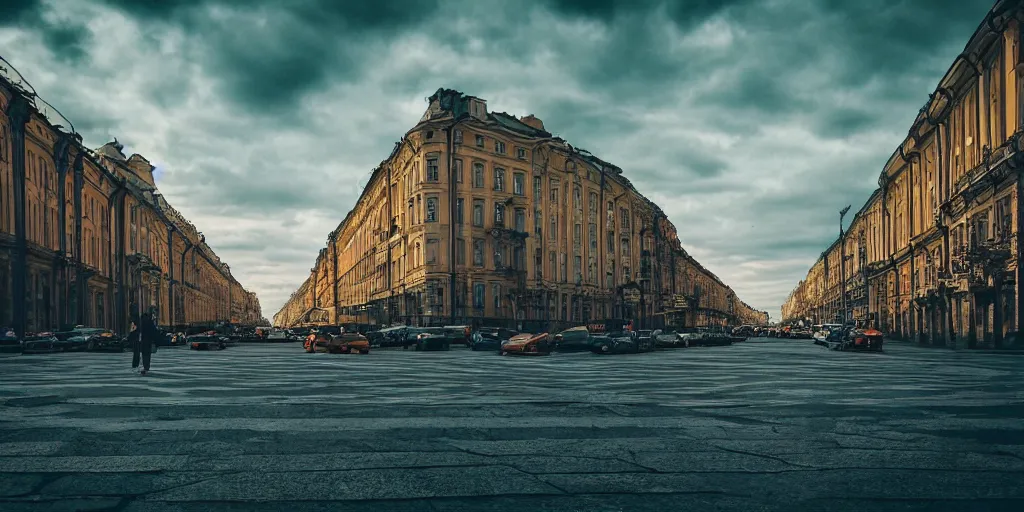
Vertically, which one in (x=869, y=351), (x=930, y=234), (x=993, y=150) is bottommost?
(x=869, y=351)

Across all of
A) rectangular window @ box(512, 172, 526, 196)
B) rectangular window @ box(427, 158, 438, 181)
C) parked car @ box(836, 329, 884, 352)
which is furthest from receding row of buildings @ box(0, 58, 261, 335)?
parked car @ box(836, 329, 884, 352)

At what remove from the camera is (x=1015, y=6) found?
3556 centimetres

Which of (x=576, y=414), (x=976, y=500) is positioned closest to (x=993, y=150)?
(x=576, y=414)

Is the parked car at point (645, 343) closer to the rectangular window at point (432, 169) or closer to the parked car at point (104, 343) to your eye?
the rectangular window at point (432, 169)

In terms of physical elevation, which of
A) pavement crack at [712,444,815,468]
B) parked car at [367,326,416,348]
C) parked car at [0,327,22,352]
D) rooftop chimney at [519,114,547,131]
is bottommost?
parked car at [367,326,416,348]

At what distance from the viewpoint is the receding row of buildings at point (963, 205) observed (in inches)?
1435

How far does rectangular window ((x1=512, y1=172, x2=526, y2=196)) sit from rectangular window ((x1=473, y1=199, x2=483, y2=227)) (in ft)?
12.4

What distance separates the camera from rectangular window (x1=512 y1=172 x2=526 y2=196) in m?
67.6

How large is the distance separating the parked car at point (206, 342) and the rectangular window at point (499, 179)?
87.6 feet

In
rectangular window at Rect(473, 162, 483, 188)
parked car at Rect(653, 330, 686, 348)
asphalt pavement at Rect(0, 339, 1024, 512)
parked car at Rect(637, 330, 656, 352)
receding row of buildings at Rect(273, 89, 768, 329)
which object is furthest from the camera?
rectangular window at Rect(473, 162, 483, 188)

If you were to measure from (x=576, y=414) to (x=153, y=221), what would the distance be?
93.9 m

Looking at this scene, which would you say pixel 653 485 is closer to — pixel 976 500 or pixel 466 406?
pixel 976 500

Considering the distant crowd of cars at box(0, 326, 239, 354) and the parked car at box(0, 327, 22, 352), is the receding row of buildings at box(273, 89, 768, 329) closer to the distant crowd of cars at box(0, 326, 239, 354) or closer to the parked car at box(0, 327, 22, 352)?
the distant crowd of cars at box(0, 326, 239, 354)

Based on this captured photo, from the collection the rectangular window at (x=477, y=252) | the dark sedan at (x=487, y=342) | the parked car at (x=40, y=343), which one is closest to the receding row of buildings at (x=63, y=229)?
the parked car at (x=40, y=343)
